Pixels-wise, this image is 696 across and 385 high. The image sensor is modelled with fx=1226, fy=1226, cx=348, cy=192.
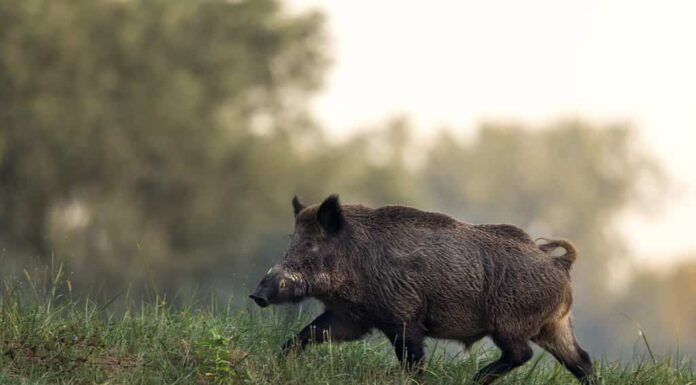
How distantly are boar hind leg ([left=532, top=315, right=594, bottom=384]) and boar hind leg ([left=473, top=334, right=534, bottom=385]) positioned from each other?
312mm

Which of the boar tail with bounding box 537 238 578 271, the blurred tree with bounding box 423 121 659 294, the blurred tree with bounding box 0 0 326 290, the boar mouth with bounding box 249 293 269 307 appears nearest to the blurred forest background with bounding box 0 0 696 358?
the blurred tree with bounding box 0 0 326 290

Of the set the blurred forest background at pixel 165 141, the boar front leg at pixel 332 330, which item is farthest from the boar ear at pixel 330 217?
the blurred forest background at pixel 165 141

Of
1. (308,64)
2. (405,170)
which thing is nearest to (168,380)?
(308,64)

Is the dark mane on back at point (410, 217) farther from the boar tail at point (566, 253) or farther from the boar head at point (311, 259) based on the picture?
the boar tail at point (566, 253)

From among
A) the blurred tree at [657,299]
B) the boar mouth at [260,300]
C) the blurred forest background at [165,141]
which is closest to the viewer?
the boar mouth at [260,300]

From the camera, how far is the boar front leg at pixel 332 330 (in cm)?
859

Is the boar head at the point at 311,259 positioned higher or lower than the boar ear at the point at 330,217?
lower

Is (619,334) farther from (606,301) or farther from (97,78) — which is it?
(97,78)

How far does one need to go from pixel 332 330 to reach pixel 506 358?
1243 mm

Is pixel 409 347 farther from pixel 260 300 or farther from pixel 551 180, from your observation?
pixel 551 180

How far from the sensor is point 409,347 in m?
8.45

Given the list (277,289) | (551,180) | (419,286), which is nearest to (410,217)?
(419,286)

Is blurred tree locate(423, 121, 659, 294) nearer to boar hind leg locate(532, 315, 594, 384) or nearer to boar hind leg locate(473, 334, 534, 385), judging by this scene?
boar hind leg locate(532, 315, 594, 384)

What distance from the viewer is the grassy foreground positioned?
7.63m
